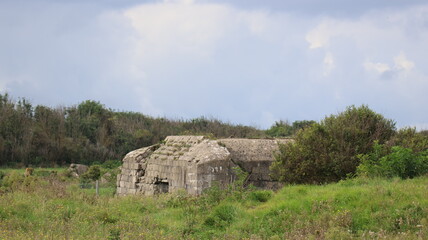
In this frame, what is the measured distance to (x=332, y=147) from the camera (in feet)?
61.6

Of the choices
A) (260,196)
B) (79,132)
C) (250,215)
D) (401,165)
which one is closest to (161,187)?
(260,196)

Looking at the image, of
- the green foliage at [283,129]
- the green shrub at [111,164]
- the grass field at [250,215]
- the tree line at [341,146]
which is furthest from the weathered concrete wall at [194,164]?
the green foliage at [283,129]

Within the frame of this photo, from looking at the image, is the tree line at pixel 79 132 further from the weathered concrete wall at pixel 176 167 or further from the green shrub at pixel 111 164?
the weathered concrete wall at pixel 176 167

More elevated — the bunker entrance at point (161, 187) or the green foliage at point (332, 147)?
the green foliage at point (332, 147)

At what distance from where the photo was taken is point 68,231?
13.1m

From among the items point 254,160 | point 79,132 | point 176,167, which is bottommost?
point 176,167

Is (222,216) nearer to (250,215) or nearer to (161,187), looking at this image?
(250,215)

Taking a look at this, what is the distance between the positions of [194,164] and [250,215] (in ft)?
23.2

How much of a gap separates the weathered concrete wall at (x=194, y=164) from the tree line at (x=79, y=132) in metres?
15.6

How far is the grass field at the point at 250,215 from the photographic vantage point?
1225 cm

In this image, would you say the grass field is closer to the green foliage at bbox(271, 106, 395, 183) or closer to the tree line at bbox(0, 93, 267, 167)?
the green foliage at bbox(271, 106, 395, 183)

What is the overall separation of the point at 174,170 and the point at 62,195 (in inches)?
205

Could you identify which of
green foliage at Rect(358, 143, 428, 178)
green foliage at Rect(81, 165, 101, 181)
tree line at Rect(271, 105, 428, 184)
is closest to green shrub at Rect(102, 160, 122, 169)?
green foliage at Rect(81, 165, 101, 181)

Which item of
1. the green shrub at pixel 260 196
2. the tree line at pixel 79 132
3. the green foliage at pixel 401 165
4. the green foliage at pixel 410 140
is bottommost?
the green shrub at pixel 260 196
